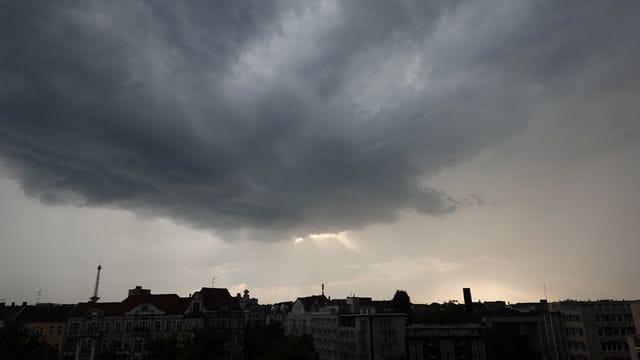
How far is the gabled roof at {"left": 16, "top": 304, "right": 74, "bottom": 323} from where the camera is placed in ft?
318

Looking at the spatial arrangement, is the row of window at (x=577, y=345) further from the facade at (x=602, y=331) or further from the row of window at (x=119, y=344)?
the row of window at (x=119, y=344)

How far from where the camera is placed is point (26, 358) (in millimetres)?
59344

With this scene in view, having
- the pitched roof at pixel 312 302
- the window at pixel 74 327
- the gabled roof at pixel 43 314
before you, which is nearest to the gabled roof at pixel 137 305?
the window at pixel 74 327

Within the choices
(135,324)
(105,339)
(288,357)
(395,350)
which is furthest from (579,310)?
(105,339)

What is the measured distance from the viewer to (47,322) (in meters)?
96.1

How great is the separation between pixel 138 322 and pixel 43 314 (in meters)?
25.2

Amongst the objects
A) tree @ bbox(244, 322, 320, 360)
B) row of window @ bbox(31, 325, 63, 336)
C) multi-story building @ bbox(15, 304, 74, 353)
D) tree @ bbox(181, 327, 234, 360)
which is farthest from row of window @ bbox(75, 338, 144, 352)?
tree @ bbox(244, 322, 320, 360)

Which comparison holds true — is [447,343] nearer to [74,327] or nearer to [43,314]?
[74,327]

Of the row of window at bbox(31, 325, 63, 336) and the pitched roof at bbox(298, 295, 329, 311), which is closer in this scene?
the row of window at bbox(31, 325, 63, 336)

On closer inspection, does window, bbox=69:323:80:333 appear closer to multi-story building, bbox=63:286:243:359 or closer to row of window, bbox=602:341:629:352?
multi-story building, bbox=63:286:243:359

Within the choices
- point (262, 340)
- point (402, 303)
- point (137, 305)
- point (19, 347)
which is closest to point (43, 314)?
point (137, 305)

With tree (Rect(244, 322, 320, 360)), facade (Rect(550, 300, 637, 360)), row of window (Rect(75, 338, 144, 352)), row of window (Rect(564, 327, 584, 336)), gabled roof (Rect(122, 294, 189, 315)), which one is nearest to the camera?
tree (Rect(244, 322, 320, 360))

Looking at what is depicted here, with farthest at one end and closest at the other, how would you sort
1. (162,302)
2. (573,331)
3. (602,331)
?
(573,331) → (602,331) → (162,302)

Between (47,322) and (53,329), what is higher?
(47,322)
